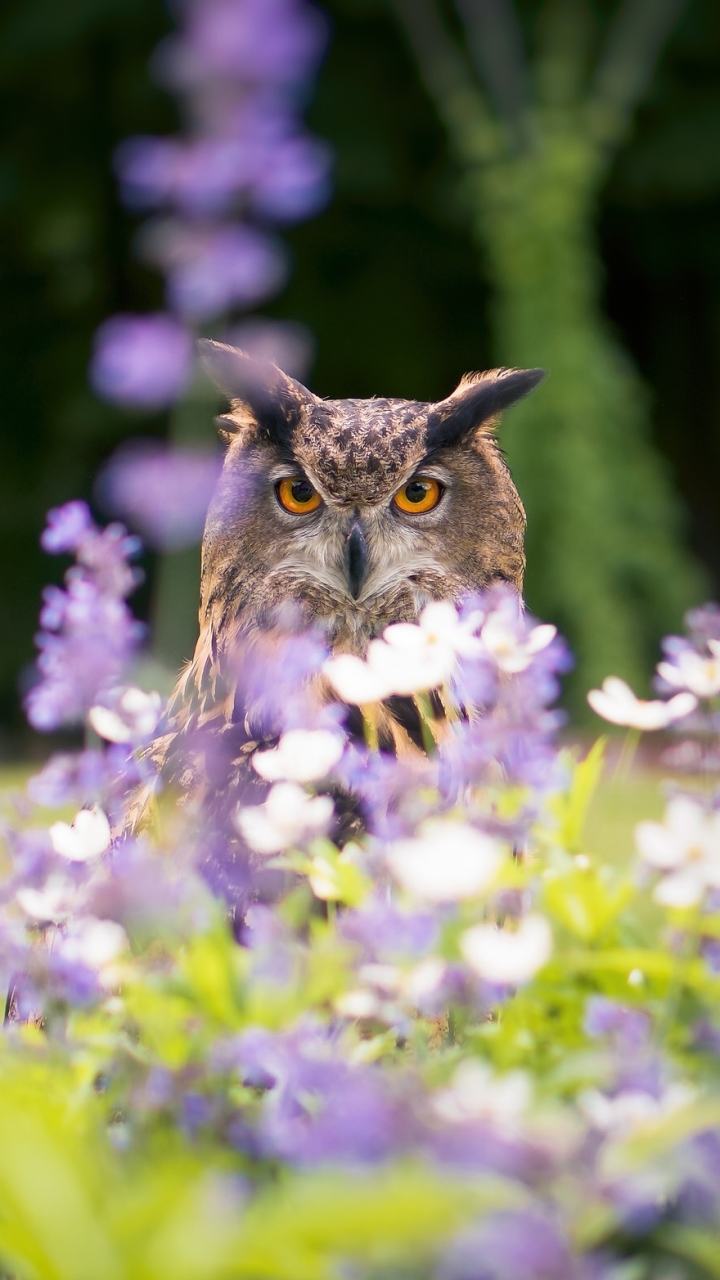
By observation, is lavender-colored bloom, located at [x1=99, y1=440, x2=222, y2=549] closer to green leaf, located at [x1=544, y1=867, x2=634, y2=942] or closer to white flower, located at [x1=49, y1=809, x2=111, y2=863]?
white flower, located at [x1=49, y1=809, x2=111, y2=863]

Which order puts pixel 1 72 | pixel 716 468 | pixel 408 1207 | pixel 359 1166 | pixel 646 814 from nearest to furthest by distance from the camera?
1. pixel 408 1207
2. pixel 359 1166
3. pixel 646 814
4. pixel 1 72
5. pixel 716 468

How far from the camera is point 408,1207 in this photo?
2.20 ft

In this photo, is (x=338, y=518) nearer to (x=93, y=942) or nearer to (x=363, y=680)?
(x=363, y=680)

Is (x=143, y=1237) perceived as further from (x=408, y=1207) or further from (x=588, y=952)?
(x=588, y=952)

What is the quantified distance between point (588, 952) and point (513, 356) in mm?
5742

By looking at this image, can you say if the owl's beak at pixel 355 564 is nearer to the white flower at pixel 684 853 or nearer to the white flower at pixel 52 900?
the white flower at pixel 52 900

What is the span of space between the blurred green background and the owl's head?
13.0ft

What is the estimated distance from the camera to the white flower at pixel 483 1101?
2.53ft

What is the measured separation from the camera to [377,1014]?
103 centimetres

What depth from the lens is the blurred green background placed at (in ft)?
21.4

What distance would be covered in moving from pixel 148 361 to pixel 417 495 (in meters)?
1.17

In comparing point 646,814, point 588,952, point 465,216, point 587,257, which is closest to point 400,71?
point 465,216

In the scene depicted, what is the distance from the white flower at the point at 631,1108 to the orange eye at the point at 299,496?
4.72 feet

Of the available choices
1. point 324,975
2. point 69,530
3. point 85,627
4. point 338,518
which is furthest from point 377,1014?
point 338,518
